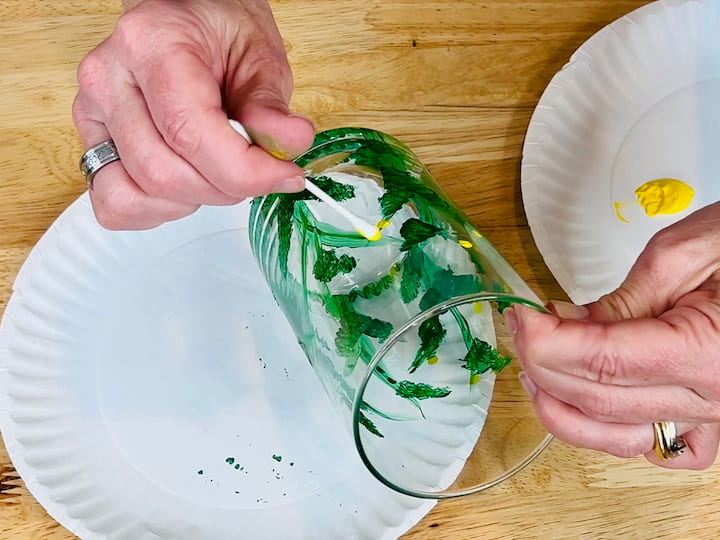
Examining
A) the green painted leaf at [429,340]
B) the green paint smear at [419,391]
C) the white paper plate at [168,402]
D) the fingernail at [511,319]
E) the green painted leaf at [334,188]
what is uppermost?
the green painted leaf at [334,188]

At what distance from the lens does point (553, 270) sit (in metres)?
0.64

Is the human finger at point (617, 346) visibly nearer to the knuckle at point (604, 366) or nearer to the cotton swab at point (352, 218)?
the knuckle at point (604, 366)

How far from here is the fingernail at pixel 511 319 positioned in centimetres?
44

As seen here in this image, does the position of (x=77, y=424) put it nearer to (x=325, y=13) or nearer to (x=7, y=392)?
(x=7, y=392)

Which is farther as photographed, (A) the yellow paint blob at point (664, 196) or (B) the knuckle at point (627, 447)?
(A) the yellow paint blob at point (664, 196)

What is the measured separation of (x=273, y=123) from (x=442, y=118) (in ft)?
1.04

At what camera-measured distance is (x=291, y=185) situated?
0.44 meters

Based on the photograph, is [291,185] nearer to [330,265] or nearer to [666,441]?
[330,265]

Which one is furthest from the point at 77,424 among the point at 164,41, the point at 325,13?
the point at 325,13

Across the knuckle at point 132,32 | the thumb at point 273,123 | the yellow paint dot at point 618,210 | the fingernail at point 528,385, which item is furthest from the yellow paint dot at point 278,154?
the yellow paint dot at point 618,210

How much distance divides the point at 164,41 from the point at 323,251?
160 mm

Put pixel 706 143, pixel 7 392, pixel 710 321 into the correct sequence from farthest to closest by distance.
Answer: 1. pixel 706 143
2. pixel 7 392
3. pixel 710 321

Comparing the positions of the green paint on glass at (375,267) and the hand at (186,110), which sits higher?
the hand at (186,110)

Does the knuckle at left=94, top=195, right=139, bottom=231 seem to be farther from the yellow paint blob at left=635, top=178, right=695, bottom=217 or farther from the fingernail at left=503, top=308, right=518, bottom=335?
the yellow paint blob at left=635, top=178, right=695, bottom=217
